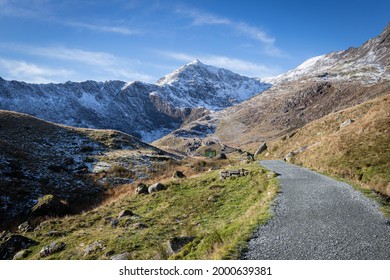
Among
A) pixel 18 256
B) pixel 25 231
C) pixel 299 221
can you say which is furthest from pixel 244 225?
pixel 25 231

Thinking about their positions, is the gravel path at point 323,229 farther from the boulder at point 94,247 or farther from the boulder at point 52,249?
the boulder at point 52,249

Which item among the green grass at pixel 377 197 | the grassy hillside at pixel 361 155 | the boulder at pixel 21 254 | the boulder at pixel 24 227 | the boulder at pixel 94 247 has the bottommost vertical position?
the boulder at pixel 24 227

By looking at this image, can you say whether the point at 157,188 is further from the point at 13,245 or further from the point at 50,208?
the point at 13,245

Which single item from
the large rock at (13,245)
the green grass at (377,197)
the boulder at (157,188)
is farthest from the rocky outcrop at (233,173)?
the large rock at (13,245)

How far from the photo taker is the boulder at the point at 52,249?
1620cm

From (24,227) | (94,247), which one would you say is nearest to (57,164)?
(24,227)

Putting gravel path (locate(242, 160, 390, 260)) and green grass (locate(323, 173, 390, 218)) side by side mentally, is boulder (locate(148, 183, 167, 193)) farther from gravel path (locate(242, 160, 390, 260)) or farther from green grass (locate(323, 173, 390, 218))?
green grass (locate(323, 173, 390, 218))

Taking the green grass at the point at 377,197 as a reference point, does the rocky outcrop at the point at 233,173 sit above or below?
below

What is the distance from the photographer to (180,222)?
60.8ft

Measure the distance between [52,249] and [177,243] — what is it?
26.7 feet

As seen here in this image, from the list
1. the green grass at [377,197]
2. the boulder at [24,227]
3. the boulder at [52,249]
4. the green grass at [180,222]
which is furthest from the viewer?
the boulder at [24,227]

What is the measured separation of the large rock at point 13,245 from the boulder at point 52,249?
7.16 ft

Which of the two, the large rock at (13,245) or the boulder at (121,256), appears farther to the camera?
the large rock at (13,245)
